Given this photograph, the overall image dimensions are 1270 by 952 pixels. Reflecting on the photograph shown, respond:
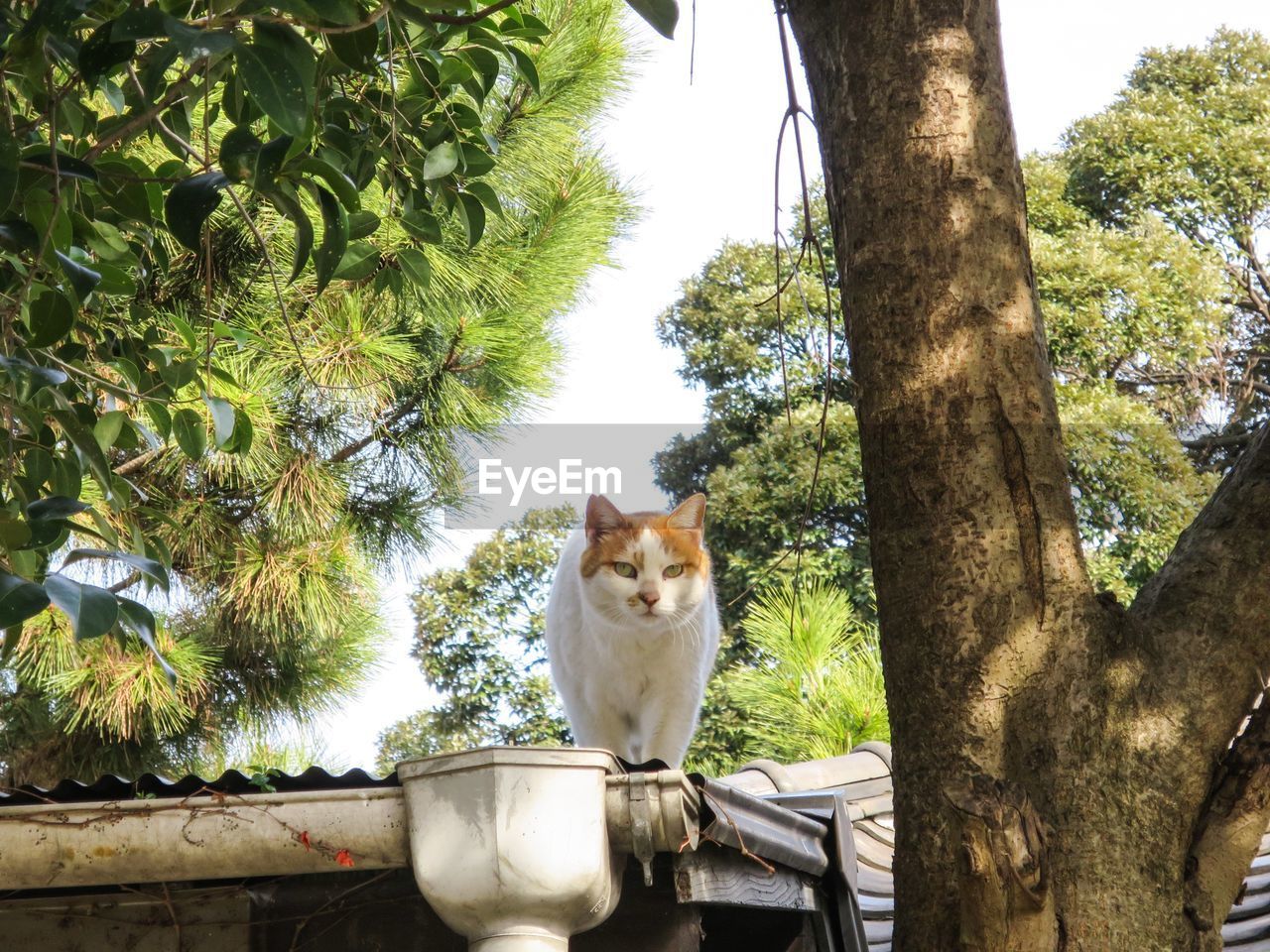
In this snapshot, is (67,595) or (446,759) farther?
(446,759)

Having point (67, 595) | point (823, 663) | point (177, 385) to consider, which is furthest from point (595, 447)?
point (67, 595)

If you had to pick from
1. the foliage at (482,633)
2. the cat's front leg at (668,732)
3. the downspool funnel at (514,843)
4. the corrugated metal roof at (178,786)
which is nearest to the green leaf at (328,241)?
the downspool funnel at (514,843)

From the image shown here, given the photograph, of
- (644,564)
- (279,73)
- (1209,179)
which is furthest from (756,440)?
(279,73)

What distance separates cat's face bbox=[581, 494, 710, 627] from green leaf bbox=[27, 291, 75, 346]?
1639mm

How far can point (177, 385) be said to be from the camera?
1.82 metres

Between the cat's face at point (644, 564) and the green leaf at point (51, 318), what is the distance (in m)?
1.64

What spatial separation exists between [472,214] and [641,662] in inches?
57.7

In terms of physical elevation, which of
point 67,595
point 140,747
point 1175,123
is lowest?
point 67,595

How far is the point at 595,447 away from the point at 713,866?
10082 millimetres

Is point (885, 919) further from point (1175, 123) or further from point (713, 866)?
point (1175, 123)

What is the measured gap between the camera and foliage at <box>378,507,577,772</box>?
417 inches

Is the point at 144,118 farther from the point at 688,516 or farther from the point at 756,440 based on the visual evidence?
the point at 756,440

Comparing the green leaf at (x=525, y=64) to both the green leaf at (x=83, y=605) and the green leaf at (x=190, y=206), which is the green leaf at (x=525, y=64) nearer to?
the green leaf at (x=190, y=206)

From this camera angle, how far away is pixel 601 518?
3.04m
